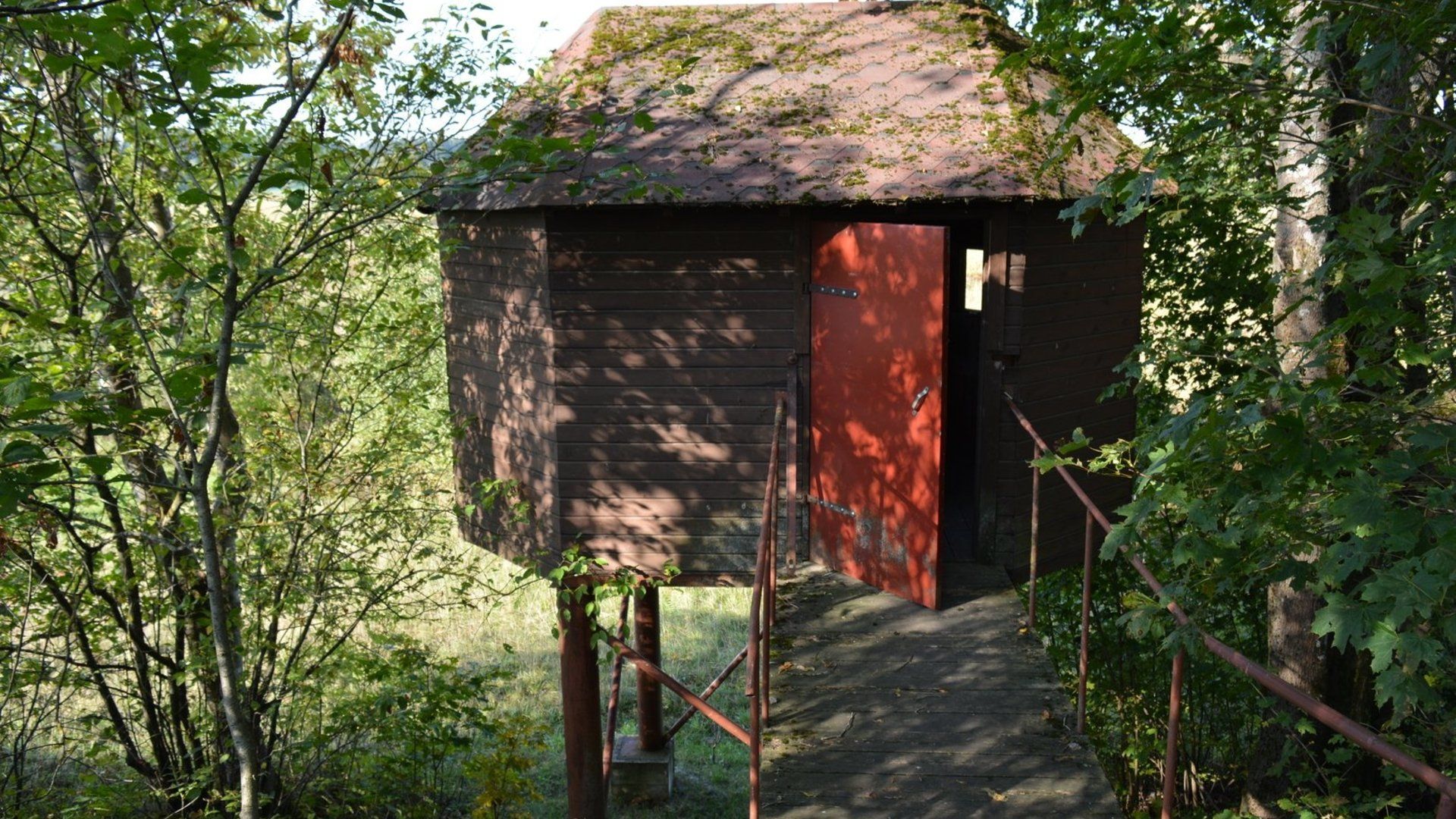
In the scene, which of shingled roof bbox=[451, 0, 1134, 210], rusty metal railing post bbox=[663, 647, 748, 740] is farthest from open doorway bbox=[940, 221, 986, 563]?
rusty metal railing post bbox=[663, 647, 748, 740]

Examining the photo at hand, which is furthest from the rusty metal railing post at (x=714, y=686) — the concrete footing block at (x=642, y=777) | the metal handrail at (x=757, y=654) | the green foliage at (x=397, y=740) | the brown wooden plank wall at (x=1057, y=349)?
the brown wooden plank wall at (x=1057, y=349)

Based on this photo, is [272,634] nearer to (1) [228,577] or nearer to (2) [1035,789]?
→ (1) [228,577]

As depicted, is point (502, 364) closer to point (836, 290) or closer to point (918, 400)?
point (836, 290)

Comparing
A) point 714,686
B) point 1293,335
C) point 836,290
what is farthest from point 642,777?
point 1293,335

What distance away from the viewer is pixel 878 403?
268 inches

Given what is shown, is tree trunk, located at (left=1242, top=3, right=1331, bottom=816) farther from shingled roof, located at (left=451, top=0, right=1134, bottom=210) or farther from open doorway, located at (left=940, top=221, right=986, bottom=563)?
open doorway, located at (left=940, top=221, right=986, bottom=563)

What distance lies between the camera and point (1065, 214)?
15.5ft

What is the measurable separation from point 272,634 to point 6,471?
13.8 feet

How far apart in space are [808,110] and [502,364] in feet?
8.97

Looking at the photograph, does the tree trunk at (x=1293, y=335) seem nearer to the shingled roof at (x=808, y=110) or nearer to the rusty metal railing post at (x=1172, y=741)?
the shingled roof at (x=808, y=110)

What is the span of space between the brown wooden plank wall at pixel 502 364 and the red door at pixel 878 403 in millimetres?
1792

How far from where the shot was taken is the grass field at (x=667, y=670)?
11.8 m

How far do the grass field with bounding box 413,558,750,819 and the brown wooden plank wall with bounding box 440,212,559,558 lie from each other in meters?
2.55

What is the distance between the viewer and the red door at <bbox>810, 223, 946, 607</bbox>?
641cm
